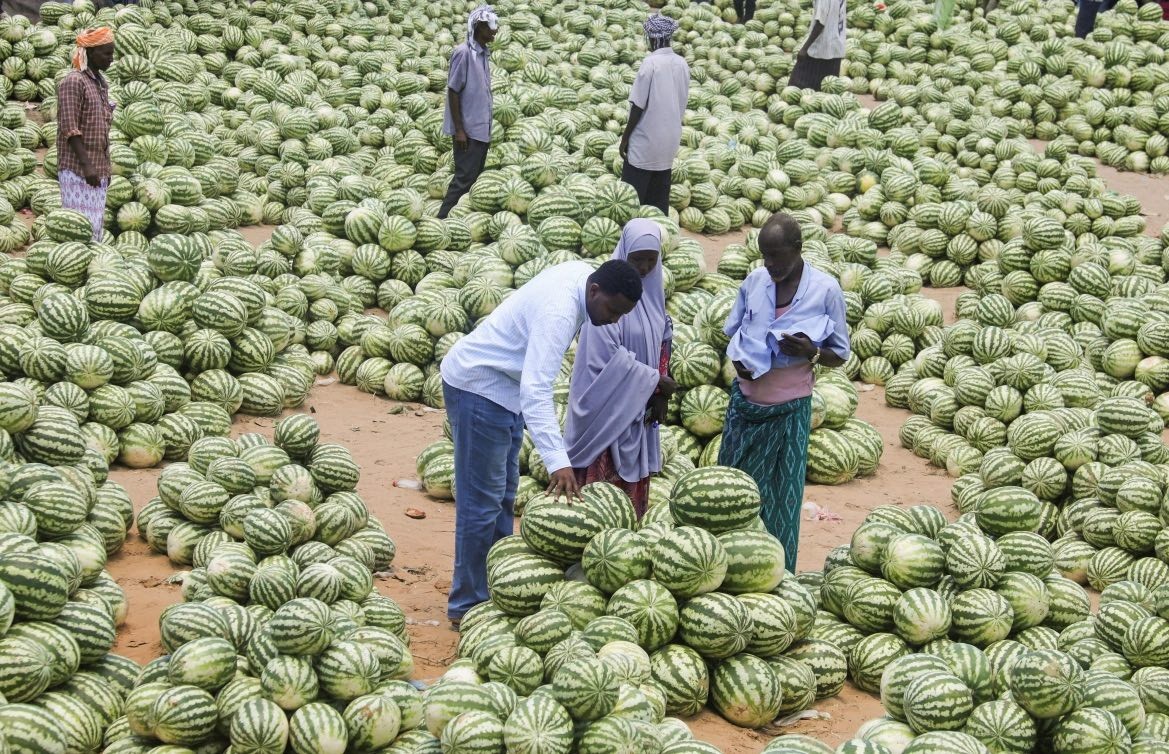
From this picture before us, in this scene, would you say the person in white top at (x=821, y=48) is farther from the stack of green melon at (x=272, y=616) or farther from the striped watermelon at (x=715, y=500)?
the striped watermelon at (x=715, y=500)

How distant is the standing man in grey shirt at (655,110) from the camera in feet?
33.6

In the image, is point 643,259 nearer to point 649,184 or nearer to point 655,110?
point 655,110

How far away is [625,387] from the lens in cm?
541

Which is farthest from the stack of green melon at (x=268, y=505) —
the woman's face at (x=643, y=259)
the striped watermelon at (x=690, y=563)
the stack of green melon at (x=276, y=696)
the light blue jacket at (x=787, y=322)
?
the light blue jacket at (x=787, y=322)

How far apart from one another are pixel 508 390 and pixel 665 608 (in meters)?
1.27

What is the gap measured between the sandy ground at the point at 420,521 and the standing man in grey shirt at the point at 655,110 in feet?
9.46

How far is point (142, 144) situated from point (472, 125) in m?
2.94

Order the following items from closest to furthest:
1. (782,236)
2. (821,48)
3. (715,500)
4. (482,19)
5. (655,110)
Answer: (715,500) → (782,236) → (655,110) → (482,19) → (821,48)

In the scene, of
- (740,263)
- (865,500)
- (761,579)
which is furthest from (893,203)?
(761,579)

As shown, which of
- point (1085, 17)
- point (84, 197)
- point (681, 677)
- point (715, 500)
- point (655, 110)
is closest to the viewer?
point (681, 677)

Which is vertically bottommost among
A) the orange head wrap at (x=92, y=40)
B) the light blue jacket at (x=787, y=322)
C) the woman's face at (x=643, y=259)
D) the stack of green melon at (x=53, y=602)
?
the stack of green melon at (x=53, y=602)

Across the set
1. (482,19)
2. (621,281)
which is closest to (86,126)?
(482,19)

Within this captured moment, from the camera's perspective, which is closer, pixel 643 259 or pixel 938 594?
pixel 938 594

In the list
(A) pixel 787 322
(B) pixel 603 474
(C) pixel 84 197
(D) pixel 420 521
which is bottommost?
(D) pixel 420 521
